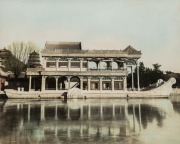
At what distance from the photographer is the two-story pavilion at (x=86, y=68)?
47.8 meters

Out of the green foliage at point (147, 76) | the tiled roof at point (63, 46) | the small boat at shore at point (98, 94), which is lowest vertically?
the small boat at shore at point (98, 94)

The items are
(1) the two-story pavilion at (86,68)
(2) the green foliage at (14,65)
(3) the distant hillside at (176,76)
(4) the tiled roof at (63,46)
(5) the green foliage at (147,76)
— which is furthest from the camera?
(3) the distant hillside at (176,76)

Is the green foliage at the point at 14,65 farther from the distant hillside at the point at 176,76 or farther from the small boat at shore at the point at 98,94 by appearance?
the distant hillside at the point at 176,76

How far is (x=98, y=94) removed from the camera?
45.8m

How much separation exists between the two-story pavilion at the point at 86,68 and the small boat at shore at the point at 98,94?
1.64 metres

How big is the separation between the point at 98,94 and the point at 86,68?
619 centimetres

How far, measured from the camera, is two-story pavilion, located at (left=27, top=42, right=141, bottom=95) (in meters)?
47.8

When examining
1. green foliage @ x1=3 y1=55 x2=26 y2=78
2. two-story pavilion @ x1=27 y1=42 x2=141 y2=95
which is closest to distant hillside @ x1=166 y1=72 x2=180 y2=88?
two-story pavilion @ x1=27 y1=42 x2=141 y2=95

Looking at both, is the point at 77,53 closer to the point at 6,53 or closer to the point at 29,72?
the point at 29,72

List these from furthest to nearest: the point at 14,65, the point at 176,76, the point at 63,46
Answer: the point at 176,76 → the point at 14,65 → the point at 63,46

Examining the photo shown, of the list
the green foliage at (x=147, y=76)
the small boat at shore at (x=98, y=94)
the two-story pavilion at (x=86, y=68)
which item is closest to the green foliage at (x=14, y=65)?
the two-story pavilion at (x=86, y=68)

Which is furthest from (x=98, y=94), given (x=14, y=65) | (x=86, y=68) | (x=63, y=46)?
(x=14, y=65)

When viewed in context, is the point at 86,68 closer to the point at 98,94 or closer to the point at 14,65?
the point at 98,94

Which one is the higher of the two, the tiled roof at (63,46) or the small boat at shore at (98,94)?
the tiled roof at (63,46)
